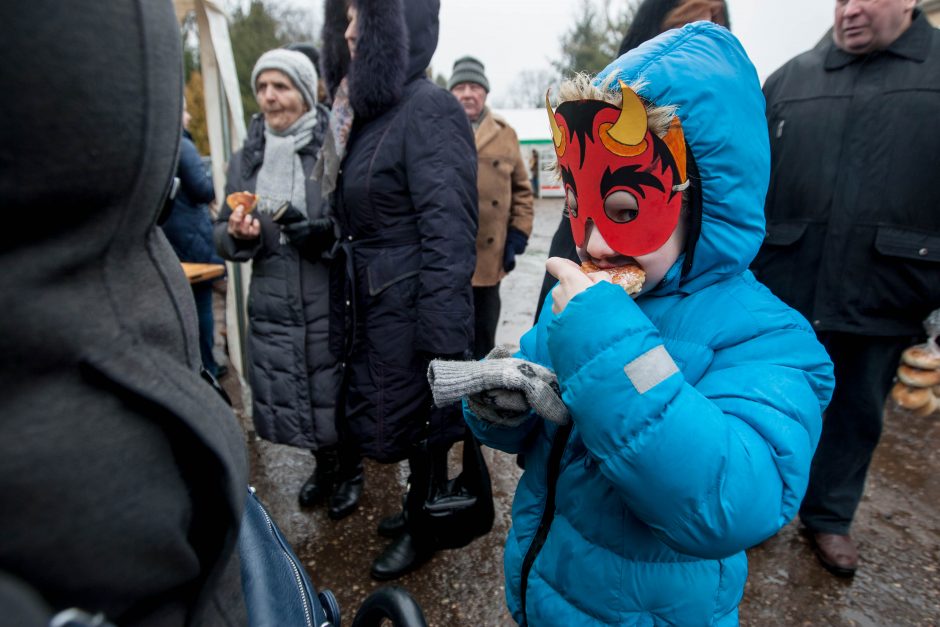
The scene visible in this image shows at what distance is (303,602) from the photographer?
2.87 ft

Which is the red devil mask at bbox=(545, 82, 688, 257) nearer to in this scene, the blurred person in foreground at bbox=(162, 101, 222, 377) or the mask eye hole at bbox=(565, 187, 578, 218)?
the mask eye hole at bbox=(565, 187, 578, 218)

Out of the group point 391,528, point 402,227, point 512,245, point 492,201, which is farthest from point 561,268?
point 512,245

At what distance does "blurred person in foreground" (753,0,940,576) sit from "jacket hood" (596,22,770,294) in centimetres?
143

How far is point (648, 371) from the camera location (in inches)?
36.4

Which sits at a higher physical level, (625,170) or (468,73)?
(468,73)

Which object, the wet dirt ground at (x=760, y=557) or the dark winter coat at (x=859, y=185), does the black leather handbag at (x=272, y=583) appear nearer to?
the wet dirt ground at (x=760, y=557)

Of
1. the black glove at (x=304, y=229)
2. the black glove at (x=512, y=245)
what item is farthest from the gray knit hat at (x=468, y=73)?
the black glove at (x=304, y=229)

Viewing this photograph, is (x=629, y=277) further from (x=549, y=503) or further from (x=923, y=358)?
(x=923, y=358)

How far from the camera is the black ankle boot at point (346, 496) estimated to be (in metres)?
2.71

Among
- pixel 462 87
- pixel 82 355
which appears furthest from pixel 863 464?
pixel 462 87

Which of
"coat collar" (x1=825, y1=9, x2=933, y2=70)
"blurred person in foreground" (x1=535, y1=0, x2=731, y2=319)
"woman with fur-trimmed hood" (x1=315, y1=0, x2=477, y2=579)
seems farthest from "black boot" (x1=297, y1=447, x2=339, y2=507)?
"coat collar" (x1=825, y1=9, x2=933, y2=70)

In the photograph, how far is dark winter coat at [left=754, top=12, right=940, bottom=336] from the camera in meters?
2.05

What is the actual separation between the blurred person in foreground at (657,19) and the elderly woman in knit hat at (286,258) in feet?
3.22

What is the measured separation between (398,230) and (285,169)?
731 mm
